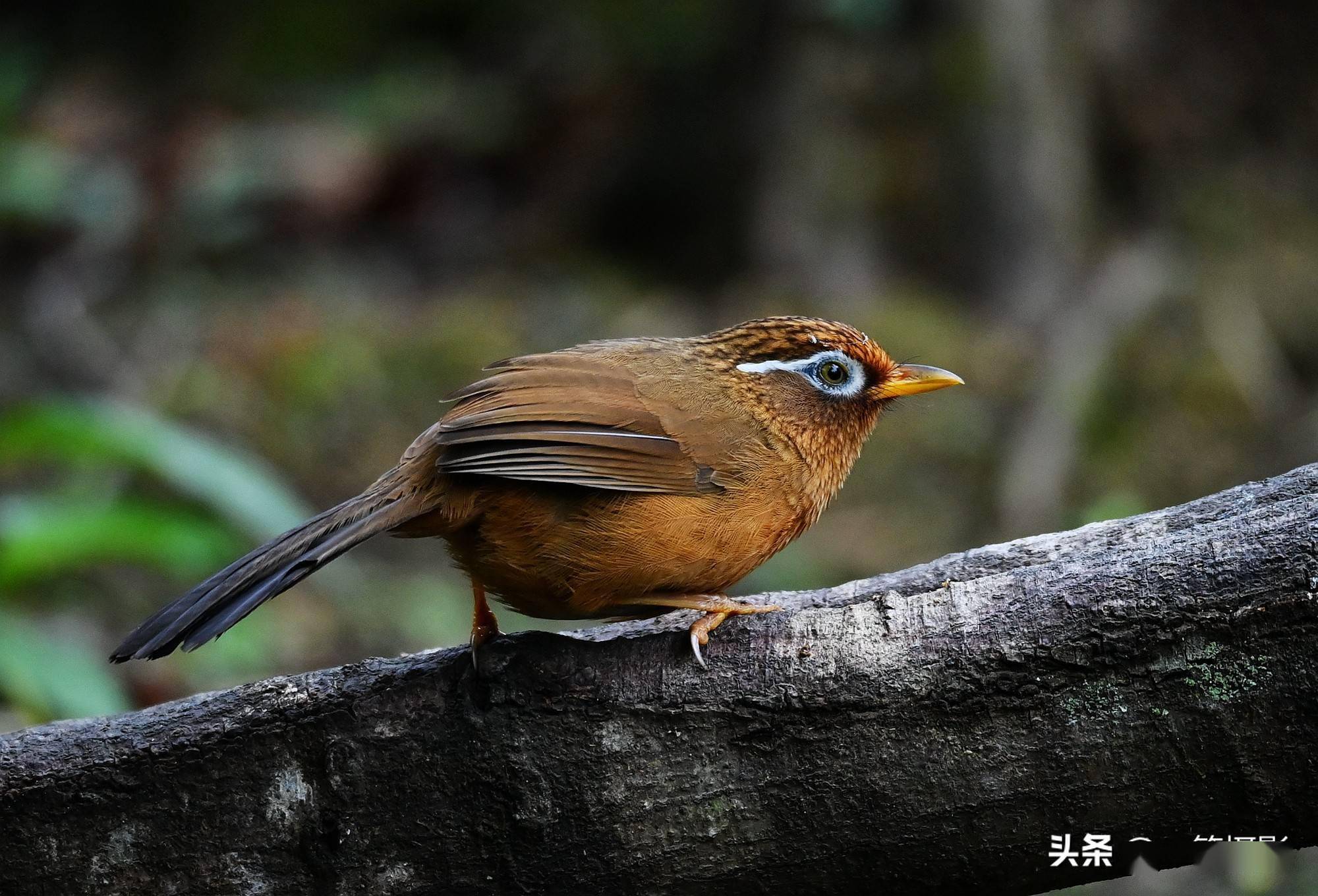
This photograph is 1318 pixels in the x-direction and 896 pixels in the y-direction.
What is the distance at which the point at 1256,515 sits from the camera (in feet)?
8.95

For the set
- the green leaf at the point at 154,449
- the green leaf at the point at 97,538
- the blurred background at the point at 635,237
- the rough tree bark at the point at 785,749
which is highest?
the blurred background at the point at 635,237

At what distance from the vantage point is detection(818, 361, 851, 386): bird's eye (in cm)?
377

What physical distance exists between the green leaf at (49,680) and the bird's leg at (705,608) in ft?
6.62

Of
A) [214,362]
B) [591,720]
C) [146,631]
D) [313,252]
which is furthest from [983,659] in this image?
[313,252]

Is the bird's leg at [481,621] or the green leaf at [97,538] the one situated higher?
the green leaf at [97,538]

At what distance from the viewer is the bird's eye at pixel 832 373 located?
377cm

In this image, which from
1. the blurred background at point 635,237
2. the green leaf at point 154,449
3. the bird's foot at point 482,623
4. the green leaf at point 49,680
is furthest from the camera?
the blurred background at point 635,237

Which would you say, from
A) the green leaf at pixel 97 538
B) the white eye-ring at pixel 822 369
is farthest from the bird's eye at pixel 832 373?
the green leaf at pixel 97 538

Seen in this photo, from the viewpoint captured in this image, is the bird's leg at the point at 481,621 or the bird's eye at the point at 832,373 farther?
the bird's eye at the point at 832,373

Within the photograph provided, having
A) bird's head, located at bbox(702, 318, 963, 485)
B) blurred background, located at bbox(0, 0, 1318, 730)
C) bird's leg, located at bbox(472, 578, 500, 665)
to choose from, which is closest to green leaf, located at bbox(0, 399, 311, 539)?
blurred background, located at bbox(0, 0, 1318, 730)

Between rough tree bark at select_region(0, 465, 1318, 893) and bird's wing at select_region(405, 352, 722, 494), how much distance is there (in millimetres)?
377

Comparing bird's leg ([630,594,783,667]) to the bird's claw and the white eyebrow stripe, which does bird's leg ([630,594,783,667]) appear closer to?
the bird's claw

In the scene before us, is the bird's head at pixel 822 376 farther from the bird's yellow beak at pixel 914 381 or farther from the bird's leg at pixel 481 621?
the bird's leg at pixel 481 621

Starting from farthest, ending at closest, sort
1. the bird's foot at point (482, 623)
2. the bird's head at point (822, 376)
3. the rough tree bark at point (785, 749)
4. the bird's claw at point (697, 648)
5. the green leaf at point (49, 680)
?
the green leaf at point (49, 680), the bird's head at point (822, 376), the bird's foot at point (482, 623), the bird's claw at point (697, 648), the rough tree bark at point (785, 749)
